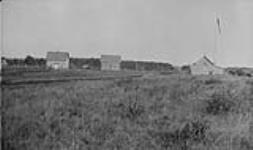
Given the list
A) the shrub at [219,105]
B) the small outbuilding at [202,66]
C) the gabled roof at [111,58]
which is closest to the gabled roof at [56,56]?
the gabled roof at [111,58]

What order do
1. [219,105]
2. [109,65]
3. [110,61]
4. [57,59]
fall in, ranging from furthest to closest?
[110,61], [109,65], [57,59], [219,105]

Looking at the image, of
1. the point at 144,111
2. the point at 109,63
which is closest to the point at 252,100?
the point at 144,111

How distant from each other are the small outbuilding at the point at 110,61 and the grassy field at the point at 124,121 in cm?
5874

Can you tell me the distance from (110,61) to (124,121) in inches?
2462

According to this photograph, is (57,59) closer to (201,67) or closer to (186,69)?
(186,69)

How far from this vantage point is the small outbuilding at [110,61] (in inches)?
2729

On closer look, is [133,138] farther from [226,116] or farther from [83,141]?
[226,116]

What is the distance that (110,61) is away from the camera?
69.7 m

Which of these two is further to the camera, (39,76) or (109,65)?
(109,65)

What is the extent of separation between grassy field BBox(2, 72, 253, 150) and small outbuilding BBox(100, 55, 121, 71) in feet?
193

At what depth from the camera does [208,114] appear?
833 cm

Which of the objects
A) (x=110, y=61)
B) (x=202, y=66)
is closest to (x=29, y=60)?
(x=110, y=61)

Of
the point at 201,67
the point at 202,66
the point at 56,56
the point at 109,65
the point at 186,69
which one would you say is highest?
the point at 56,56

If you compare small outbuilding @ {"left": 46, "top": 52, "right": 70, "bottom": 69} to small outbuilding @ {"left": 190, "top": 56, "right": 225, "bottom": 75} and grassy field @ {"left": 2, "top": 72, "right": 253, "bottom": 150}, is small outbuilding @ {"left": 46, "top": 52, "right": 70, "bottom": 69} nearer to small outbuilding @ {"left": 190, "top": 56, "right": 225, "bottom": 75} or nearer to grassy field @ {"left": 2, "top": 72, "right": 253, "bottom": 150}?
small outbuilding @ {"left": 190, "top": 56, "right": 225, "bottom": 75}
